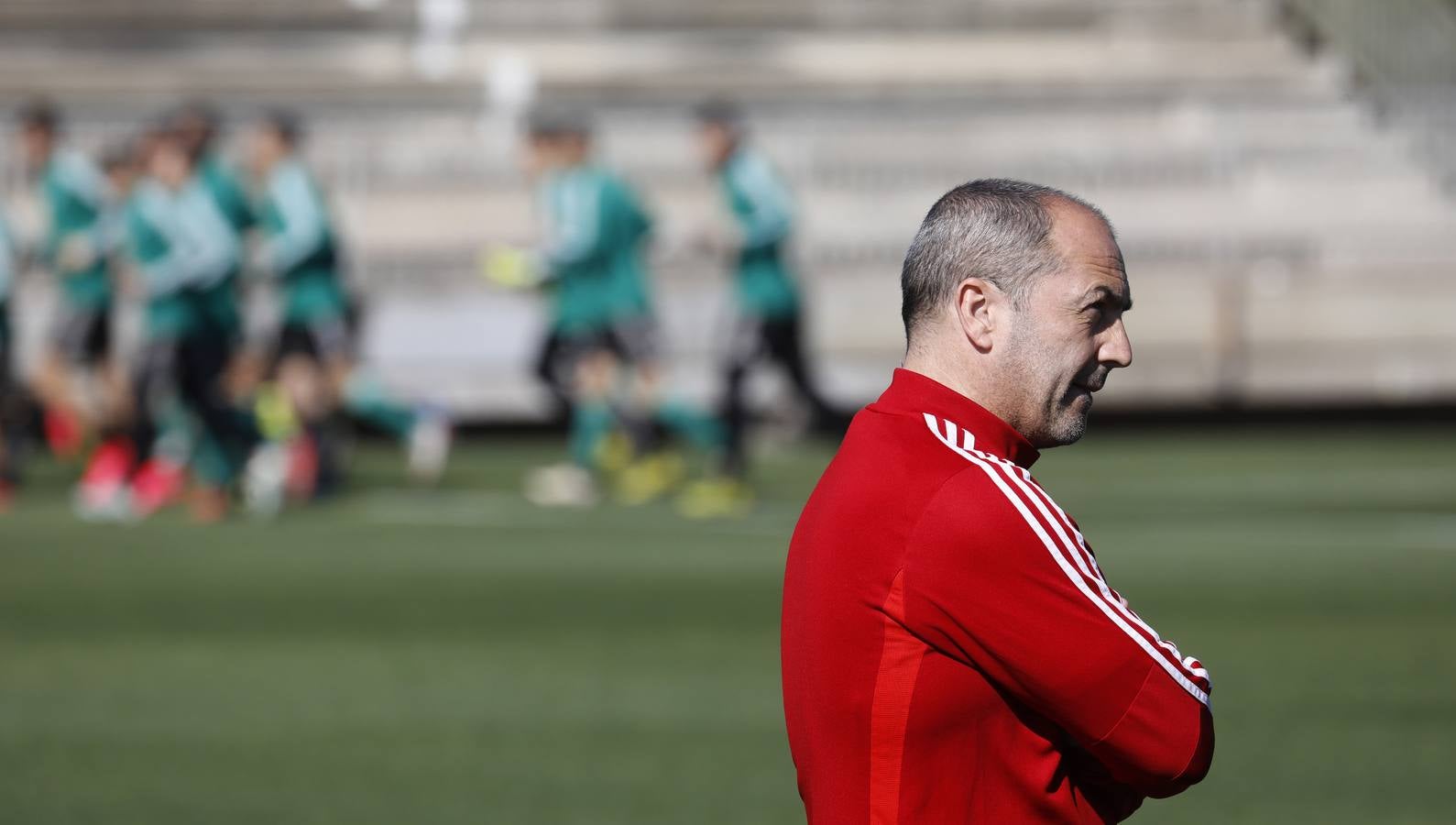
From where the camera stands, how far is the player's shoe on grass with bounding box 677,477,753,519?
44.9 feet

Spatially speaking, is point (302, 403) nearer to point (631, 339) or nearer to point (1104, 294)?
point (631, 339)

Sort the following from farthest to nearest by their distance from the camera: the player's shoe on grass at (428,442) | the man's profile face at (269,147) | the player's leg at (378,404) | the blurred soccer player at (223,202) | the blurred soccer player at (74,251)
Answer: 1. the player's shoe on grass at (428,442)
2. the blurred soccer player at (74,251)
3. the player's leg at (378,404)
4. the blurred soccer player at (223,202)
5. the man's profile face at (269,147)

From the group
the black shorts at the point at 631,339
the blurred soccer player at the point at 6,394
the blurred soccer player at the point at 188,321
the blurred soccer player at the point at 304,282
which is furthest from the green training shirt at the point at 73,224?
the black shorts at the point at 631,339

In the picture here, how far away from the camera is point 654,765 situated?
689 cm

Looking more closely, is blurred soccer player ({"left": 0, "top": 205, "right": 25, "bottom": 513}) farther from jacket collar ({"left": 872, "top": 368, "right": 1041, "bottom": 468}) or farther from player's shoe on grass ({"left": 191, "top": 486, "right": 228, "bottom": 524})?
jacket collar ({"left": 872, "top": 368, "right": 1041, "bottom": 468})

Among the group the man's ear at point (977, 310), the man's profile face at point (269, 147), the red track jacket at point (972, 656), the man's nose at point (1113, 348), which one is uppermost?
the man's ear at point (977, 310)

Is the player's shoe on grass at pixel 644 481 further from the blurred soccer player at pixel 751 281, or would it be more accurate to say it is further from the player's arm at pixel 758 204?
the player's arm at pixel 758 204

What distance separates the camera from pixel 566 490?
14.6 meters

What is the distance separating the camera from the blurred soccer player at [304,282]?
1372 centimetres

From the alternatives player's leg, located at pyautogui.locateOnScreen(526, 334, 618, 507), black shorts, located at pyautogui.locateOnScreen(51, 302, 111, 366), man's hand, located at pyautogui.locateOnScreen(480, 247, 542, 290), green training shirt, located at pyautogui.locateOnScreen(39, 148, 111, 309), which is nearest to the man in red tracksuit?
player's leg, located at pyautogui.locateOnScreen(526, 334, 618, 507)

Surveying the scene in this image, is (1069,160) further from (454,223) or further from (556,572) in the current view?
(556,572)

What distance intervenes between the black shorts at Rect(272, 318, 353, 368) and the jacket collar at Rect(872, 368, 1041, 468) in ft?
38.1

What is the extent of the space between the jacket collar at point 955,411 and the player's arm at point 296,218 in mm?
11229

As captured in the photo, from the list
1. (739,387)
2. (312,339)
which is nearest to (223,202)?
(312,339)
